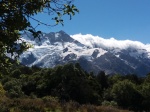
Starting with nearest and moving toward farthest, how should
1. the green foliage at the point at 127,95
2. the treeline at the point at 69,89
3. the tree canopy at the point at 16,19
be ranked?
the tree canopy at the point at 16,19 → the treeline at the point at 69,89 → the green foliage at the point at 127,95

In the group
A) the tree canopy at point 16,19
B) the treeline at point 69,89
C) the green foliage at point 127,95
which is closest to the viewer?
the tree canopy at point 16,19

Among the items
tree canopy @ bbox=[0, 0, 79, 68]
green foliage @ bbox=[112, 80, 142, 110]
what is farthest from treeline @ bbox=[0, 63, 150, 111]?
tree canopy @ bbox=[0, 0, 79, 68]

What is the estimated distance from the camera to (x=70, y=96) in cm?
6856

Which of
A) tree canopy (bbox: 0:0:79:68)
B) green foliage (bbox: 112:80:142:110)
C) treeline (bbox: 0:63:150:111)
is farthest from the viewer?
green foliage (bbox: 112:80:142:110)

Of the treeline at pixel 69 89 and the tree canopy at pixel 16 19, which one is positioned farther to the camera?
the treeline at pixel 69 89

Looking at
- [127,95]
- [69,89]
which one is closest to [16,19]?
[69,89]

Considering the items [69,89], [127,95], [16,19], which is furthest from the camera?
[127,95]

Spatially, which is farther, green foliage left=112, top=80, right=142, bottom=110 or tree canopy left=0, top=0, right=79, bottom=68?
green foliage left=112, top=80, right=142, bottom=110

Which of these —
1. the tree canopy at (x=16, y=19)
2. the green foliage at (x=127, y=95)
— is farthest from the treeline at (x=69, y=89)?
the tree canopy at (x=16, y=19)

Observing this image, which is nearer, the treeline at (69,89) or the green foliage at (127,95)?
the treeline at (69,89)

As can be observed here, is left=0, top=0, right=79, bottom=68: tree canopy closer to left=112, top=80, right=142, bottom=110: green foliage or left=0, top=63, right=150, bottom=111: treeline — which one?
left=0, top=63, right=150, bottom=111: treeline

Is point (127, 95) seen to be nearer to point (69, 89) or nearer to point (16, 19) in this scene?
point (69, 89)

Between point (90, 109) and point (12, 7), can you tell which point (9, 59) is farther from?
point (90, 109)

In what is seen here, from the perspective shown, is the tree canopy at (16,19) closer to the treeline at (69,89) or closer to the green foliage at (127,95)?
the treeline at (69,89)
